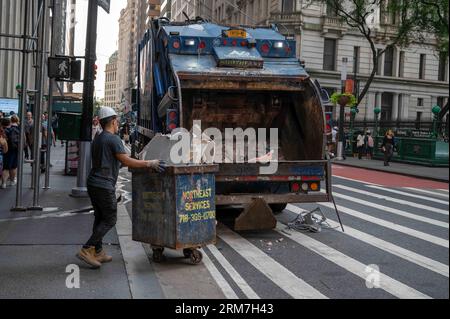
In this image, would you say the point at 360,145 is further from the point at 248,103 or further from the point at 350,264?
the point at 350,264

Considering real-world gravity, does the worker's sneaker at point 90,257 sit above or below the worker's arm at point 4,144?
below

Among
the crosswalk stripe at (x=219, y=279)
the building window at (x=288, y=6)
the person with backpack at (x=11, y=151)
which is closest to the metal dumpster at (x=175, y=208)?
the crosswalk stripe at (x=219, y=279)

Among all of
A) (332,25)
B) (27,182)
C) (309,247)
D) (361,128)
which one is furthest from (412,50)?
(309,247)

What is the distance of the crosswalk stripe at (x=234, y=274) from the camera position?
6031 millimetres

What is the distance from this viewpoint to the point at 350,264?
7.45 m

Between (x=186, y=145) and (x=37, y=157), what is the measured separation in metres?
4.53

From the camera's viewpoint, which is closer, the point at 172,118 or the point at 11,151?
the point at 172,118

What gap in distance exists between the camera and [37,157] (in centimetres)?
1134

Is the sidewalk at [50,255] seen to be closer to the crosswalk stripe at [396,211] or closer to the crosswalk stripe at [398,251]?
the crosswalk stripe at [398,251]

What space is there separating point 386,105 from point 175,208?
173 ft

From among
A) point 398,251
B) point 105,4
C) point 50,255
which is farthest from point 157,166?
point 105,4

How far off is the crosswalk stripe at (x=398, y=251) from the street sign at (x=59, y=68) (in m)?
5.92

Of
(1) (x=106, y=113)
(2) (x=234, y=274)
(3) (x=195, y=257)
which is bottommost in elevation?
(2) (x=234, y=274)

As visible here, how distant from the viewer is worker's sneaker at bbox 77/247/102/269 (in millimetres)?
6789
